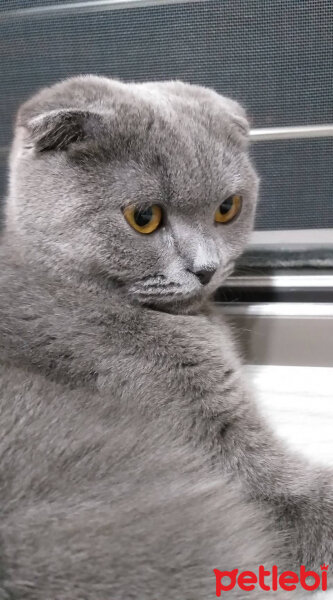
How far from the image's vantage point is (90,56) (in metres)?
1.51

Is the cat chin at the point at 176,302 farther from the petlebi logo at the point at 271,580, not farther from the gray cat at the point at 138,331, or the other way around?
the petlebi logo at the point at 271,580

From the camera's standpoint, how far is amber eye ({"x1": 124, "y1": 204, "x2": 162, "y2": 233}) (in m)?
1.04

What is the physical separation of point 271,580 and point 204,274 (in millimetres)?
495

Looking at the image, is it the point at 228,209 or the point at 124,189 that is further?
the point at 228,209

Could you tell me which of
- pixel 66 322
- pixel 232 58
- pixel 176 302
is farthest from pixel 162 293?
pixel 232 58

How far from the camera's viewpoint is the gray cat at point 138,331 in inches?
34.2

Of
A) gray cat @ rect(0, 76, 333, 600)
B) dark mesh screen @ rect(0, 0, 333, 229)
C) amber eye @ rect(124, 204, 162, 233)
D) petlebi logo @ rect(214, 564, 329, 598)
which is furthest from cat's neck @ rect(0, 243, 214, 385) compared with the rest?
dark mesh screen @ rect(0, 0, 333, 229)

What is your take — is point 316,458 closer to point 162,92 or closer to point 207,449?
point 207,449

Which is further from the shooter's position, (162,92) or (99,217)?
(162,92)

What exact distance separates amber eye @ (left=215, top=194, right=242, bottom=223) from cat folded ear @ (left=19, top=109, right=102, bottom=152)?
0.90ft

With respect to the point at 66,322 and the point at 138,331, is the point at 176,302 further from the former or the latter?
the point at 66,322

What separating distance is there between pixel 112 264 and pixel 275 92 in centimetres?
71

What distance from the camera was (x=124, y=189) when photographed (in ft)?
3.35

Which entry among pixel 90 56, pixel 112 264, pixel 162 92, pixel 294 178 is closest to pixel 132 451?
pixel 112 264
